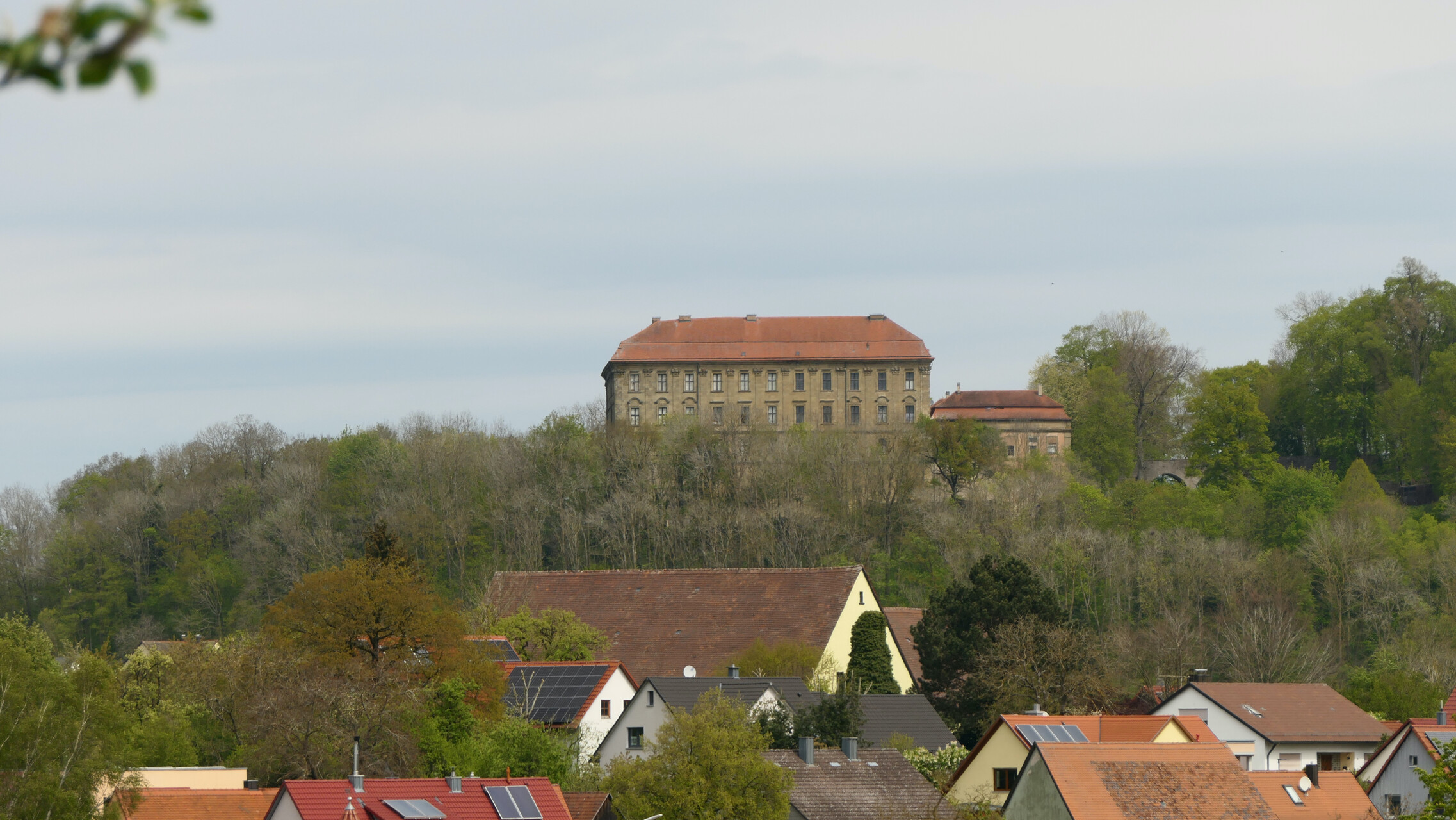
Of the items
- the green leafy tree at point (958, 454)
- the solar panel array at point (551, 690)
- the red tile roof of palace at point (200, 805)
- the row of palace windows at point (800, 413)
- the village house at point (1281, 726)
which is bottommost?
the village house at point (1281, 726)

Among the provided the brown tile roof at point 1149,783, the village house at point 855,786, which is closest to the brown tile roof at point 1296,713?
the brown tile roof at point 1149,783

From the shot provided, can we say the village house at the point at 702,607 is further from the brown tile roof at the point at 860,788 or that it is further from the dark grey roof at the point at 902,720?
the brown tile roof at the point at 860,788

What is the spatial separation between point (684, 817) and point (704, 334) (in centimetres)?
9680

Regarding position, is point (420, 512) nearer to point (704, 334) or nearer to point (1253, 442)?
point (704, 334)

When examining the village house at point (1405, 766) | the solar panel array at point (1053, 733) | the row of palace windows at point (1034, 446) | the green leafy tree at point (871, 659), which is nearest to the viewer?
the solar panel array at point (1053, 733)

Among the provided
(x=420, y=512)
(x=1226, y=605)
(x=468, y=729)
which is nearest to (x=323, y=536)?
(x=420, y=512)

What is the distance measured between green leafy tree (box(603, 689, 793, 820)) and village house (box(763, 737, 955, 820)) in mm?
1778

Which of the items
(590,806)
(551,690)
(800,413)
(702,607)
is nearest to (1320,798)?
(590,806)

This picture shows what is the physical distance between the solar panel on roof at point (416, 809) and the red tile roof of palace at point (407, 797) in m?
0.11

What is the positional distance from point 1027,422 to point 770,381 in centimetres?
1898

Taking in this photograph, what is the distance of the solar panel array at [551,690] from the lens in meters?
48.4

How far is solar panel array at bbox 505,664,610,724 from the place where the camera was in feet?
159

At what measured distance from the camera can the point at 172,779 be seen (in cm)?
3884

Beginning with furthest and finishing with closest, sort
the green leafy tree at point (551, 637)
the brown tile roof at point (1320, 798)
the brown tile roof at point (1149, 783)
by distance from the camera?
the green leafy tree at point (551, 637)
the brown tile roof at point (1320, 798)
the brown tile roof at point (1149, 783)
